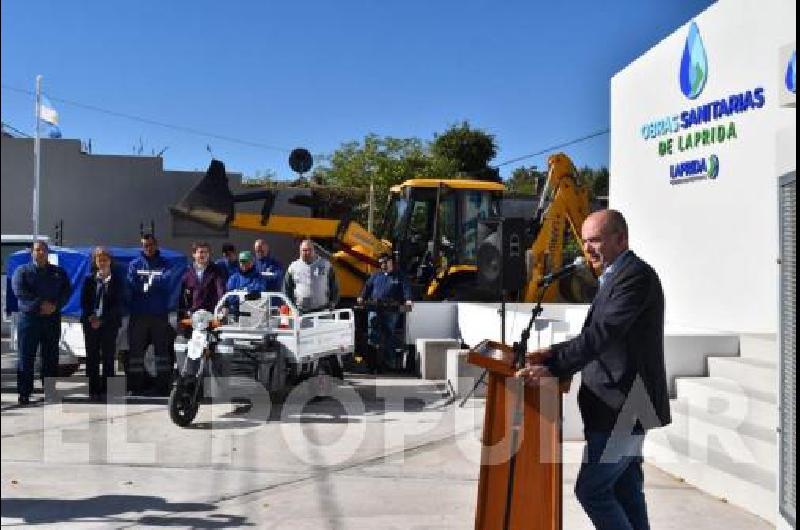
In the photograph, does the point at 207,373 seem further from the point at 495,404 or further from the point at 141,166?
the point at 141,166

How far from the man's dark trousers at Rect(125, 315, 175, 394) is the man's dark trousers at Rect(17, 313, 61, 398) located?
84 centimetres

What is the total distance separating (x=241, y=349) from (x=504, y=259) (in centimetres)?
282

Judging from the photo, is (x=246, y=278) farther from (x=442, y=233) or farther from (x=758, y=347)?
(x=758, y=347)

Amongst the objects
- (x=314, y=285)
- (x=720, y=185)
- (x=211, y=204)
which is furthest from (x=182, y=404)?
(x=211, y=204)

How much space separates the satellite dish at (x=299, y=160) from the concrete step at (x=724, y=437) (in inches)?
→ 818

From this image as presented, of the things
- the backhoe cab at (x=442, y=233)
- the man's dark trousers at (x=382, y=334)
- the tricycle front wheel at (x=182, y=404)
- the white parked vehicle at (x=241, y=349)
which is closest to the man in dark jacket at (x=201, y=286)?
the white parked vehicle at (x=241, y=349)

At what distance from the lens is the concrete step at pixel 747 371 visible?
250 inches

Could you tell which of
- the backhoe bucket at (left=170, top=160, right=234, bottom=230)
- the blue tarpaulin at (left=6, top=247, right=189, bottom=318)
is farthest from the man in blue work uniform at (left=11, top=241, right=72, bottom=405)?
the backhoe bucket at (left=170, top=160, right=234, bottom=230)

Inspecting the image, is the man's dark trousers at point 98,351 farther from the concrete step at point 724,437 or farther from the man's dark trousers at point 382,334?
the concrete step at point 724,437

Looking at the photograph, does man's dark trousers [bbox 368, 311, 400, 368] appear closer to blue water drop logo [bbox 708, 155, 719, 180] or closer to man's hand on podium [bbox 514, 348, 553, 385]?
blue water drop logo [bbox 708, 155, 719, 180]

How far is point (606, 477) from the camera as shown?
3.86 metres

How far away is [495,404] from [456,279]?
11447 millimetres

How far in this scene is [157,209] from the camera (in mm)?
22688

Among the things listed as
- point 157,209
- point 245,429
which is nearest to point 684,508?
point 245,429
